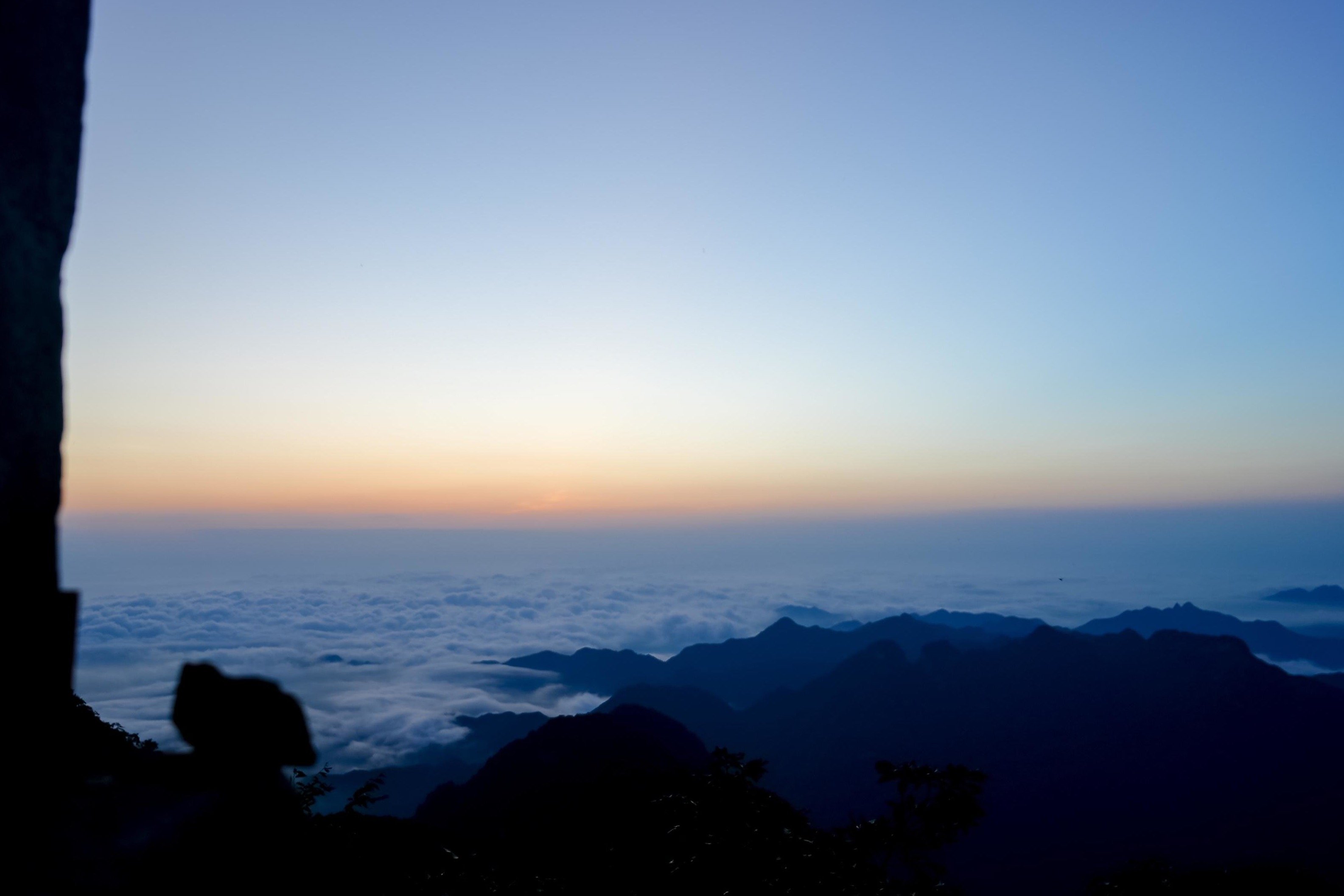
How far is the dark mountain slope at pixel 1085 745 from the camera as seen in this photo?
8450 cm

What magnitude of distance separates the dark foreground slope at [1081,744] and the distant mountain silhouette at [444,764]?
31.5 metres

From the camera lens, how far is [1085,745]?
4195 inches

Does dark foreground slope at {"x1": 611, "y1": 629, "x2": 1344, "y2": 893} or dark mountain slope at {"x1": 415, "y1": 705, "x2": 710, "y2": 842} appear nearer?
dark mountain slope at {"x1": 415, "y1": 705, "x2": 710, "y2": 842}

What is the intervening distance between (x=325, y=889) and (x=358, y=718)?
126004 millimetres

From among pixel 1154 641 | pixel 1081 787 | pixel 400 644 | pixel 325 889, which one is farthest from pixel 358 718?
pixel 1154 641

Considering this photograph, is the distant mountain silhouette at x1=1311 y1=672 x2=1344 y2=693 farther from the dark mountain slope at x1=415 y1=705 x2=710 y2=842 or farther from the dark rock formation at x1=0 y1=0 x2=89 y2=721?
the dark rock formation at x1=0 y1=0 x2=89 y2=721

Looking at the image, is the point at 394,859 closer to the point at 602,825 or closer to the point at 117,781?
the point at 117,781

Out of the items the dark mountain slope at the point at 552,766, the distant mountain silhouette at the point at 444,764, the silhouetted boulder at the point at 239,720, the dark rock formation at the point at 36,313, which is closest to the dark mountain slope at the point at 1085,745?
the dark mountain slope at the point at 552,766

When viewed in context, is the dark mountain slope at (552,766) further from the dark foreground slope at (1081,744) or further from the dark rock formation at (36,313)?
the dark rock formation at (36,313)

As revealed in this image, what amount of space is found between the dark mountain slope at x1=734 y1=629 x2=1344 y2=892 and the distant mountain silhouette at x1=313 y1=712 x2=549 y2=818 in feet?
168

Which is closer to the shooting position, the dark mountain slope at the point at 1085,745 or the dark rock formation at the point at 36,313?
the dark rock formation at the point at 36,313

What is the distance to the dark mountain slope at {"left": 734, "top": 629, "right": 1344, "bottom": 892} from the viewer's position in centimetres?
8450

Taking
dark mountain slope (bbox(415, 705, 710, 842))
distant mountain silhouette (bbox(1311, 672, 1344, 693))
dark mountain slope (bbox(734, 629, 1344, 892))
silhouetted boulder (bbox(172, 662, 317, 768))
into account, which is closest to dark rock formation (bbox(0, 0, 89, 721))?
silhouetted boulder (bbox(172, 662, 317, 768))

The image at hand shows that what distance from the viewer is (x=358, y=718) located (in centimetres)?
11219
